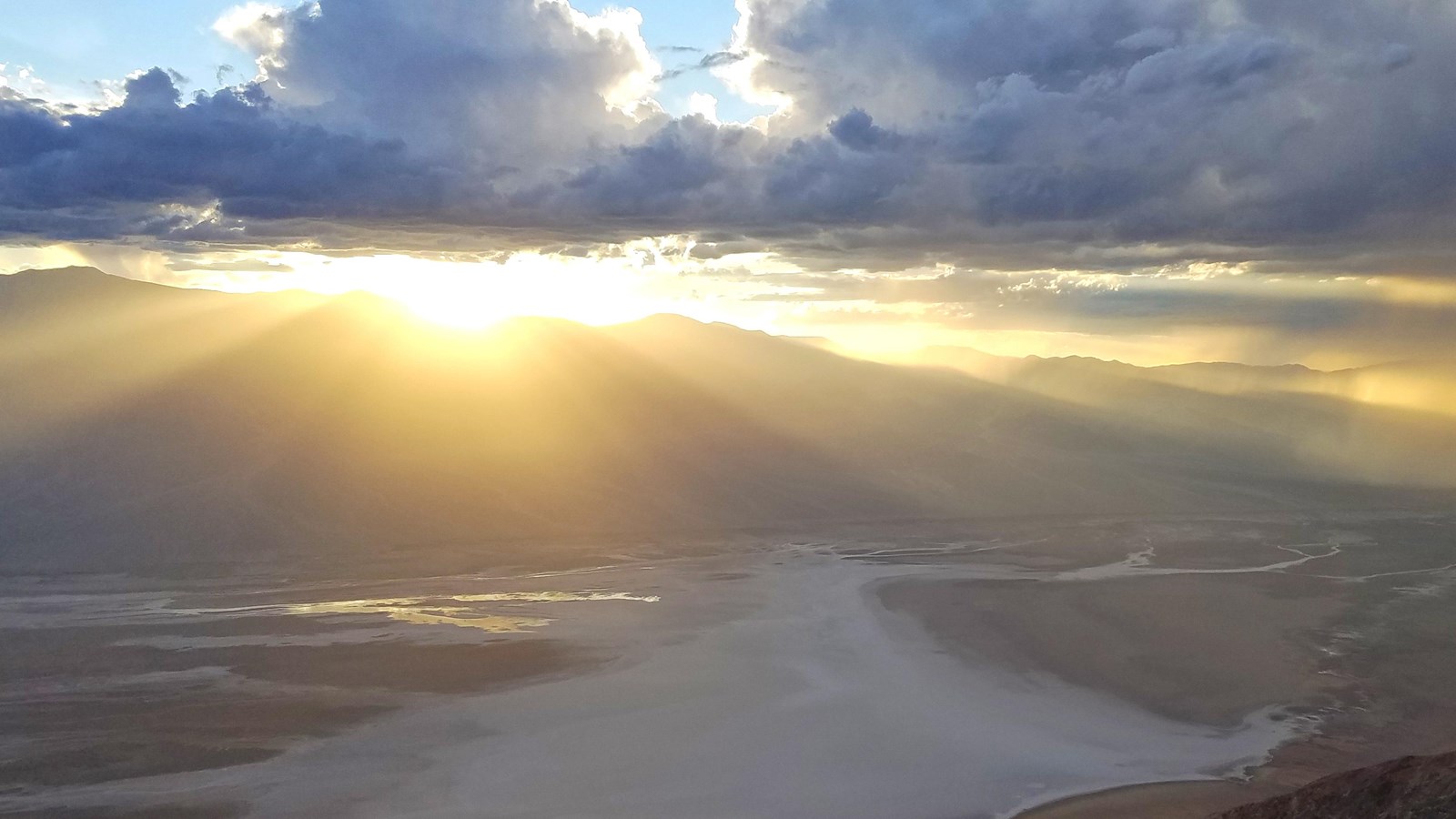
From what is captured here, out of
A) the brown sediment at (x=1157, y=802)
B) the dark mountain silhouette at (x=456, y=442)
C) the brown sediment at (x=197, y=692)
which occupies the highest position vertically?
the dark mountain silhouette at (x=456, y=442)

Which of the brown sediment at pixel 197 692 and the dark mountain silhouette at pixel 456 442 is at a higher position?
the dark mountain silhouette at pixel 456 442

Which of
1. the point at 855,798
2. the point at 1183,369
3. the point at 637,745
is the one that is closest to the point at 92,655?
the point at 637,745

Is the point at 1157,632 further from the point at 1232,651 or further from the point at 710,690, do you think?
the point at 710,690

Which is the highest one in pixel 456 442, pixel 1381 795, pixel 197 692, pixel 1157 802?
pixel 1381 795

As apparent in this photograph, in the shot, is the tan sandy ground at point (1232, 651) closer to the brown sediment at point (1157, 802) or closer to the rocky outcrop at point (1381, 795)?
the brown sediment at point (1157, 802)

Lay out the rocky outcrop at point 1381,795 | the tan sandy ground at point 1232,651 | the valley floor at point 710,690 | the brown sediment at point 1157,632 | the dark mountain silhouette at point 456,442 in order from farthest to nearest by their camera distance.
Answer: the dark mountain silhouette at point 456,442 < the brown sediment at point 1157,632 < the tan sandy ground at point 1232,651 < the valley floor at point 710,690 < the rocky outcrop at point 1381,795

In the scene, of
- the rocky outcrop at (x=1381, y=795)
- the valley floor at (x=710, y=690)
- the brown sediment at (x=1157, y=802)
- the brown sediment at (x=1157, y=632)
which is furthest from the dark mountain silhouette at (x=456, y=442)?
the rocky outcrop at (x=1381, y=795)

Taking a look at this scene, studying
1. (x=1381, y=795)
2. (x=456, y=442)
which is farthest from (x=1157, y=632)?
(x=456, y=442)
